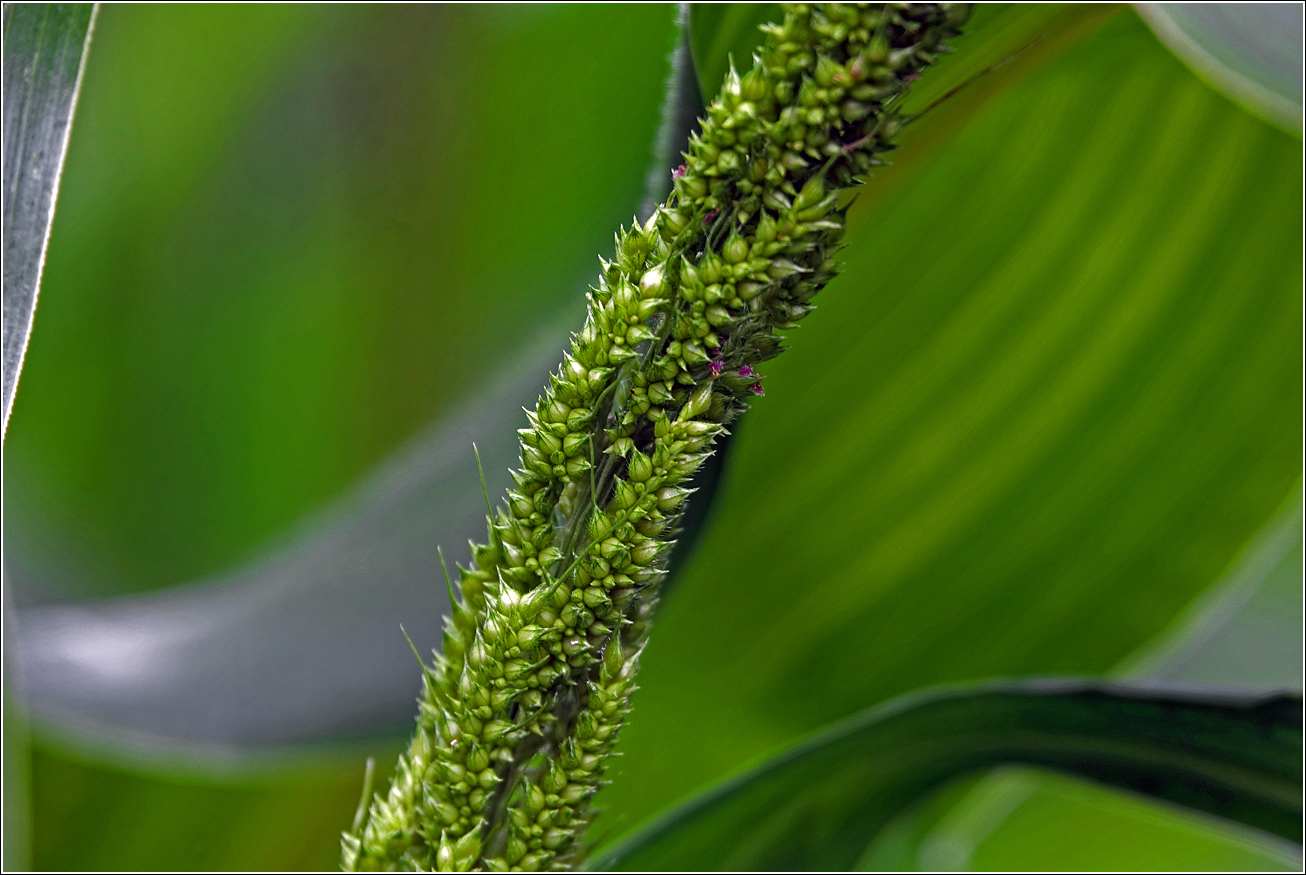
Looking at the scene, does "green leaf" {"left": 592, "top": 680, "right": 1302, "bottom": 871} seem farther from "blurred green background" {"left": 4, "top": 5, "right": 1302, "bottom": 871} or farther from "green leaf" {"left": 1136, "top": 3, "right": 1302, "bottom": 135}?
"green leaf" {"left": 1136, "top": 3, "right": 1302, "bottom": 135}

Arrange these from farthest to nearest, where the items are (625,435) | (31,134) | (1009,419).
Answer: (1009,419) → (31,134) → (625,435)

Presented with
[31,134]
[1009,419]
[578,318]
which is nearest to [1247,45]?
[1009,419]

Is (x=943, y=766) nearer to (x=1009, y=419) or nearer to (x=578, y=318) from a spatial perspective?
(x=1009, y=419)

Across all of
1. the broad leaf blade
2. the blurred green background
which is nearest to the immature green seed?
the blurred green background

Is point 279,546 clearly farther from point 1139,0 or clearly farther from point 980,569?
point 1139,0

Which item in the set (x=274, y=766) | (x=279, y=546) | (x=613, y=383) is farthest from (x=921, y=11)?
(x=274, y=766)

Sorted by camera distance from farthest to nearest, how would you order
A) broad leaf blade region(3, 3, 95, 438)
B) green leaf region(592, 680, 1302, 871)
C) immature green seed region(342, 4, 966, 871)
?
green leaf region(592, 680, 1302, 871) < broad leaf blade region(3, 3, 95, 438) < immature green seed region(342, 4, 966, 871)

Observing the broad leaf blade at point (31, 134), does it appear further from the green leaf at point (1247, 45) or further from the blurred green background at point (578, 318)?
the green leaf at point (1247, 45)
